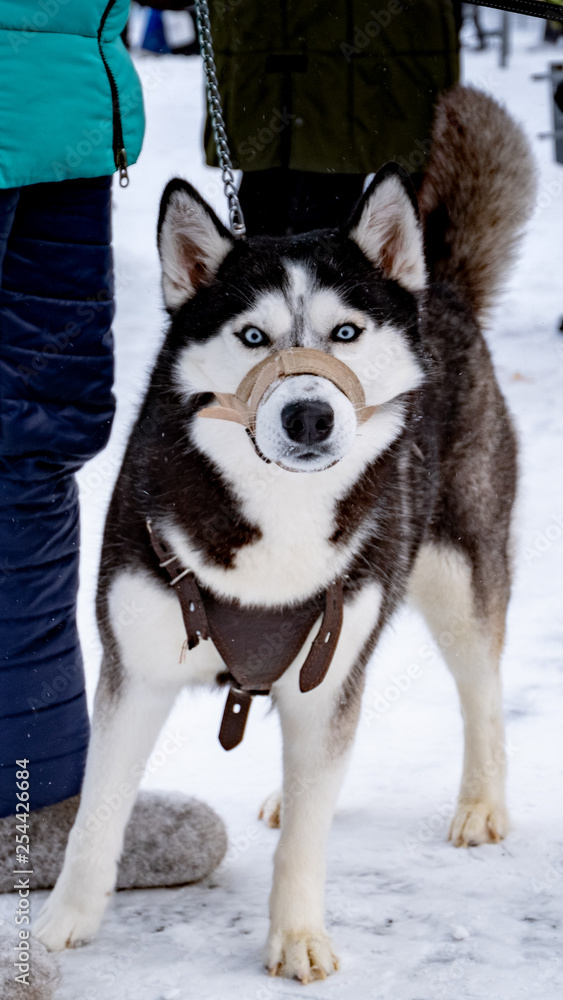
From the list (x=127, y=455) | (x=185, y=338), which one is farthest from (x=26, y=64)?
(x=127, y=455)

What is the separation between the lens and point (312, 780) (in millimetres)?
1938

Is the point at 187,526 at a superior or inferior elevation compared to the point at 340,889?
superior

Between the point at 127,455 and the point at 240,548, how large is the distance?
35 centimetres

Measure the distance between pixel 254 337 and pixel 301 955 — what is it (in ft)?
3.46

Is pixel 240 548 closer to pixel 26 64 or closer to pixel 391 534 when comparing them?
pixel 391 534

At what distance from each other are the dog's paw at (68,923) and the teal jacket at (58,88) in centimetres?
128

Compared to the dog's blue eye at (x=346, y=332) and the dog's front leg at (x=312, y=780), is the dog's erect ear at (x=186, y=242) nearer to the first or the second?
the dog's blue eye at (x=346, y=332)

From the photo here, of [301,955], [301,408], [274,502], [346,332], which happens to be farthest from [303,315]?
[301,955]

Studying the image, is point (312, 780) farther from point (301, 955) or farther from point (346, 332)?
point (346, 332)

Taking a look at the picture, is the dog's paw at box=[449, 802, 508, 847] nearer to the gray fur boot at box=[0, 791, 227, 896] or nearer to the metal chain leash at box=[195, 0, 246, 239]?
the gray fur boot at box=[0, 791, 227, 896]

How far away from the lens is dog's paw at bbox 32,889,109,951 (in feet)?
6.31

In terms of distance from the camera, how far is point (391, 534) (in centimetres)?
201

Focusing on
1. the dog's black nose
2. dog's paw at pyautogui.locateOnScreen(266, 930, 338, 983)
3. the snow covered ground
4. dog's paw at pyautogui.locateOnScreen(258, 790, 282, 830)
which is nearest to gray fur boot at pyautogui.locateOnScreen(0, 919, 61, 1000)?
the snow covered ground

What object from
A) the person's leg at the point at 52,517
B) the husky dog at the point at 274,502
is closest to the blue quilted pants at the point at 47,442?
the person's leg at the point at 52,517
